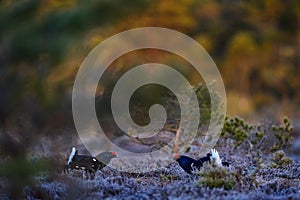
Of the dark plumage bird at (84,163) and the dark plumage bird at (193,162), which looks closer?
the dark plumage bird at (193,162)

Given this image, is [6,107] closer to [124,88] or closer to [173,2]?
[124,88]

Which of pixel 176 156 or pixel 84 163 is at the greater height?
pixel 176 156

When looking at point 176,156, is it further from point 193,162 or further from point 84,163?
point 84,163

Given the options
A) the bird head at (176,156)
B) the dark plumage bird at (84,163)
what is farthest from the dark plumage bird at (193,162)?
the dark plumage bird at (84,163)

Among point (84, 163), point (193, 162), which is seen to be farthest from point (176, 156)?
point (84, 163)

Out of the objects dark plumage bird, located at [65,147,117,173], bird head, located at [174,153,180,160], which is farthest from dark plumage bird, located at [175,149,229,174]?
dark plumage bird, located at [65,147,117,173]

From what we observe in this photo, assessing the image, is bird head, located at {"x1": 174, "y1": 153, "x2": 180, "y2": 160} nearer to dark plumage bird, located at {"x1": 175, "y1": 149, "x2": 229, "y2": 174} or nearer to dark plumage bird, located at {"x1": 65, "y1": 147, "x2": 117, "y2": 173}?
dark plumage bird, located at {"x1": 175, "y1": 149, "x2": 229, "y2": 174}

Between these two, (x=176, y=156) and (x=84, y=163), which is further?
(x=176, y=156)

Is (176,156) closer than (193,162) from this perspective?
No

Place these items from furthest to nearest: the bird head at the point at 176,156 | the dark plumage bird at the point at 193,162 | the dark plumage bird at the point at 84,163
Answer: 1. the bird head at the point at 176,156
2. the dark plumage bird at the point at 84,163
3. the dark plumage bird at the point at 193,162

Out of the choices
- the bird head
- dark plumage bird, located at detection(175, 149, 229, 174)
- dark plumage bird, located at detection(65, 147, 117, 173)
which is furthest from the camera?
the bird head

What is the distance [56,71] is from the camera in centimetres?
485

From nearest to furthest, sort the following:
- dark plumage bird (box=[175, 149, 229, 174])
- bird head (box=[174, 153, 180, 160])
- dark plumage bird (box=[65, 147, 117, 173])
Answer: dark plumage bird (box=[175, 149, 229, 174]) → dark plumage bird (box=[65, 147, 117, 173]) → bird head (box=[174, 153, 180, 160])

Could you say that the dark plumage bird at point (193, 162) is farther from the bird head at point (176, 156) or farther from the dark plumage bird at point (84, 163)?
the dark plumage bird at point (84, 163)
